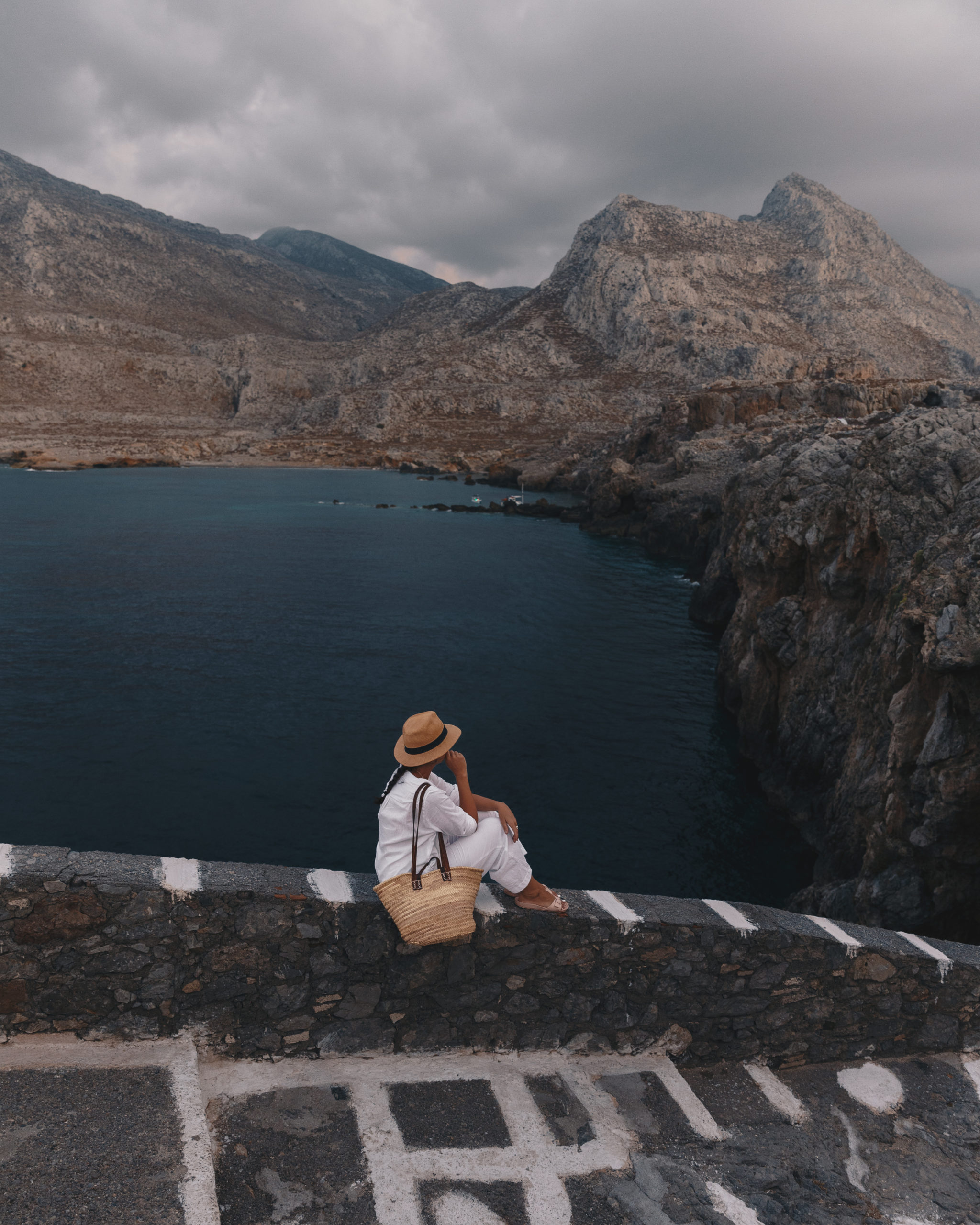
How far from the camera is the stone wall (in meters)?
4.90

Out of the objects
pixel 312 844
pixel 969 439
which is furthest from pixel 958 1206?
pixel 969 439

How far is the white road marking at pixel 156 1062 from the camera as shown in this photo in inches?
164

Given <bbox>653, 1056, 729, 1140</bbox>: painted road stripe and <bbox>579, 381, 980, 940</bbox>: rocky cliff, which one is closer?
<bbox>653, 1056, 729, 1140</bbox>: painted road stripe

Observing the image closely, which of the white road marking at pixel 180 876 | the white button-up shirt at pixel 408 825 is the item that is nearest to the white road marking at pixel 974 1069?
the white button-up shirt at pixel 408 825

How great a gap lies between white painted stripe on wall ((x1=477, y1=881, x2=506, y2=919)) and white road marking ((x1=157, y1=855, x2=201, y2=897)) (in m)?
2.03

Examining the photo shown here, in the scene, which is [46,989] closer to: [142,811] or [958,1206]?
[958,1206]

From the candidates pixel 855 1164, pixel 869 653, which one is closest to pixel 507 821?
pixel 855 1164

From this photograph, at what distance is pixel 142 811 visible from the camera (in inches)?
623

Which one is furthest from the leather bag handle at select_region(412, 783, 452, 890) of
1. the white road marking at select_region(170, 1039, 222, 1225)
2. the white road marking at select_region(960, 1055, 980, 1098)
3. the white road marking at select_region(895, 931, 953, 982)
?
the white road marking at select_region(960, 1055, 980, 1098)

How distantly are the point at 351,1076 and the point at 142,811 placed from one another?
12596 millimetres

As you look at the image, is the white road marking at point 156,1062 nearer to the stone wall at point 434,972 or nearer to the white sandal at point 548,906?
the stone wall at point 434,972

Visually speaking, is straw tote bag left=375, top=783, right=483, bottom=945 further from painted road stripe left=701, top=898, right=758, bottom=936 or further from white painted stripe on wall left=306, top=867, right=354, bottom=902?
painted road stripe left=701, top=898, right=758, bottom=936

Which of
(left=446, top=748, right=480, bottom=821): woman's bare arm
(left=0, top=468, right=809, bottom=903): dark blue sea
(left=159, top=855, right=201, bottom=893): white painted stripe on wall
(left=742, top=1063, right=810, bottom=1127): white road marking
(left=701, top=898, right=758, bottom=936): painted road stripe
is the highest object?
(left=446, top=748, right=480, bottom=821): woman's bare arm

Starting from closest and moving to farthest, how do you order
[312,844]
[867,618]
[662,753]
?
[312,844]
[867,618]
[662,753]
